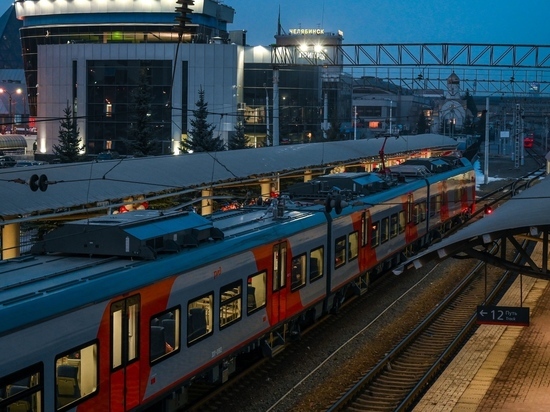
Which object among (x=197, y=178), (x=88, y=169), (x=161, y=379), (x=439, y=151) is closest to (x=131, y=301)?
(x=161, y=379)

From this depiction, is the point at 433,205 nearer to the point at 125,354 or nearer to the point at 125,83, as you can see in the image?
the point at 125,354

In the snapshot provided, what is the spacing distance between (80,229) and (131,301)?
1843 millimetres

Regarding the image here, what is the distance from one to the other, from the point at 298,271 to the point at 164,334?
5193mm

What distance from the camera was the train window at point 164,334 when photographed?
11008mm

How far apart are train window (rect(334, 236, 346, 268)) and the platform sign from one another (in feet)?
11.7

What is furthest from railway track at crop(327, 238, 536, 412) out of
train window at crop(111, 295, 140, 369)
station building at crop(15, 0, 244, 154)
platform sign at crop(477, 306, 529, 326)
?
station building at crop(15, 0, 244, 154)

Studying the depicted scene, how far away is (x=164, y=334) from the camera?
1130 centimetres

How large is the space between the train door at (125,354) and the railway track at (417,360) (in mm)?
3699

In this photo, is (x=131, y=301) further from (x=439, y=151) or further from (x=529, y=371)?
(x=439, y=151)

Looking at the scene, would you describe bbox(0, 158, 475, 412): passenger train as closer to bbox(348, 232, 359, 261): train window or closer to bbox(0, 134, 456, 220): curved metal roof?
bbox(348, 232, 359, 261): train window

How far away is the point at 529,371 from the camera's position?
15516 mm

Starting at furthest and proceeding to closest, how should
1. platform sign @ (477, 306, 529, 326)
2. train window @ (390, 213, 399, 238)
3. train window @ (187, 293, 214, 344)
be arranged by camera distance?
train window @ (390, 213, 399, 238), platform sign @ (477, 306, 529, 326), train window @ (187, 293, 214, 344)

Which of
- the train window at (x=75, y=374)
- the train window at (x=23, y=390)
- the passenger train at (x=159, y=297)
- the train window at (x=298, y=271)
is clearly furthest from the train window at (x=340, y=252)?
the train window at (x=23, y=390)

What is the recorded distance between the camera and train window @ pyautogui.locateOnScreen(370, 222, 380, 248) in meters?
21.3
